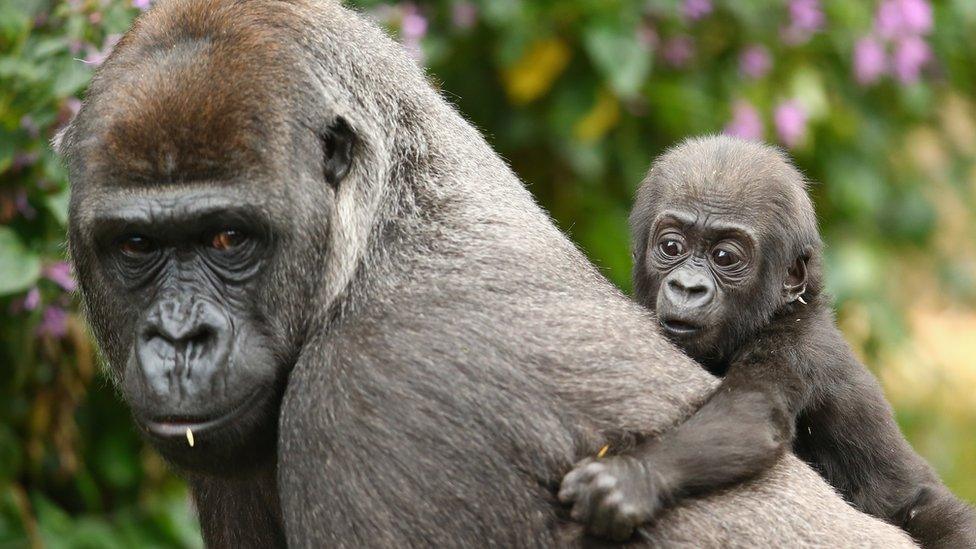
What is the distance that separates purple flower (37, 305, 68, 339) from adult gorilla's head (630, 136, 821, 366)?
277 centimetres

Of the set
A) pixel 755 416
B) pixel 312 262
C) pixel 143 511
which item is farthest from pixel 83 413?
pixel 755 416

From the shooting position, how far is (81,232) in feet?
13.3

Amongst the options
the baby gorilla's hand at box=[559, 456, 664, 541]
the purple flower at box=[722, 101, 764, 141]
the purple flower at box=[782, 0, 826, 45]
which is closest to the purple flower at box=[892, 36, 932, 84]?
the purple flower at box=[782, 0, 826, 45]

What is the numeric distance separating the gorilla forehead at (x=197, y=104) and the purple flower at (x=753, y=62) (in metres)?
5.33

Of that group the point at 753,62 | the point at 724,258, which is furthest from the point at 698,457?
the point at 753,62

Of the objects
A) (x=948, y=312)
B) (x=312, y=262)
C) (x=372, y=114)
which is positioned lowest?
(x=948, y=312)

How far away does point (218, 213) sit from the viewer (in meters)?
3.83

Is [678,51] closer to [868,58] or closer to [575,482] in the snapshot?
[868,58]

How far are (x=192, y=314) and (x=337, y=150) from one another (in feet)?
2.19

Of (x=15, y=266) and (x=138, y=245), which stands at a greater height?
(x=138, y=245)

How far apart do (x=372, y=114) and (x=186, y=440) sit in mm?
1132

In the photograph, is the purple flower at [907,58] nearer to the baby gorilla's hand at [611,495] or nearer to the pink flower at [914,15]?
the pink flower at [914,15]

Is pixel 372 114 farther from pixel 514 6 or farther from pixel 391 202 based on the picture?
pixel 514 6

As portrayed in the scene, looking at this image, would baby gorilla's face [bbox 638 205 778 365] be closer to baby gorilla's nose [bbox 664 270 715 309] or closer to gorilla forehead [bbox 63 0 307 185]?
baby gorilla's nose [bbox 664 270 715 309]
